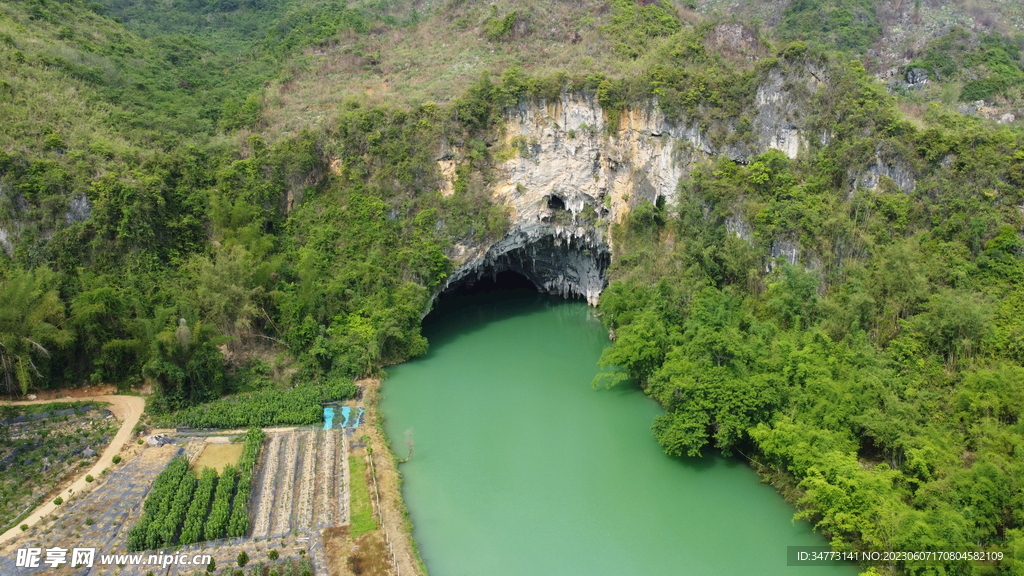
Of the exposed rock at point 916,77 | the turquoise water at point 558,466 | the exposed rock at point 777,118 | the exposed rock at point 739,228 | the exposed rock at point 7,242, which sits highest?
A: the exposed rock at point 916,77

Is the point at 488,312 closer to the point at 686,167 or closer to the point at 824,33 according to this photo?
the point at 686,167

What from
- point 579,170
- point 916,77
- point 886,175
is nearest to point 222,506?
point 579,170

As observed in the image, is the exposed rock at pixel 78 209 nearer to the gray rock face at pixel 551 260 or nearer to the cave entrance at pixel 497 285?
the gray rock face at pixel 551 260

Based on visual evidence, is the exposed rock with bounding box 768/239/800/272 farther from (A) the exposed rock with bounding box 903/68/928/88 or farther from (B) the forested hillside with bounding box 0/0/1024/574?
(A) the exposed rock with bounding box 903/68/928/88

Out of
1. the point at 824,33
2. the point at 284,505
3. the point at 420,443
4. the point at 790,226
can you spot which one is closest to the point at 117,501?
the point at 284,505

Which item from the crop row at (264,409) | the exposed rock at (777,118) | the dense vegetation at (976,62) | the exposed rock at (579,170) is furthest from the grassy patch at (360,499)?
the dense vegetation at (976,62)

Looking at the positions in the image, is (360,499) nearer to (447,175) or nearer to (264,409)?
(264,409)
